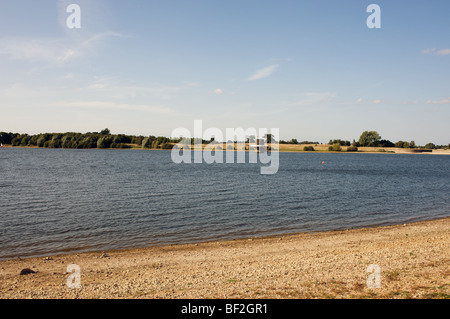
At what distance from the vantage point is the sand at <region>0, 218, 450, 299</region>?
10.9m

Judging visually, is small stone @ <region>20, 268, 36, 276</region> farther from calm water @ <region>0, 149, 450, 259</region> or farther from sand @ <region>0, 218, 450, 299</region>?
calm water @ <region>0, 149, 450, 259</region>

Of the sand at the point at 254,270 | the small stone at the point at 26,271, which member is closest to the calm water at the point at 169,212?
the sand at the point at 254,270

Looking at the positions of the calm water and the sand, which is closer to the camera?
the sand

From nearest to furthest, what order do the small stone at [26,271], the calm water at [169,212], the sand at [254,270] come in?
the sand at [254,270] < the small stone at [26,271] < the calm water at [169,212]

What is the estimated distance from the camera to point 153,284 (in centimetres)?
1209

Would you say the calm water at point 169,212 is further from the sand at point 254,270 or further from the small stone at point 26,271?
the small stone at point 26,271

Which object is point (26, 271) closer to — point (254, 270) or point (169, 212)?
point (254, 270)

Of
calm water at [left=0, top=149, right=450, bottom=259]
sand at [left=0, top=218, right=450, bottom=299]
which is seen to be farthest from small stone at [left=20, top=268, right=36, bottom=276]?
calm water at [left=0, top=149, right=450, bottom=259]

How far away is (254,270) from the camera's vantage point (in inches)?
541

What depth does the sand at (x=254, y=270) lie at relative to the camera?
1092 cm

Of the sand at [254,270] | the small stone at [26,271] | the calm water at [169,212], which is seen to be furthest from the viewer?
the calm water at [169,212]

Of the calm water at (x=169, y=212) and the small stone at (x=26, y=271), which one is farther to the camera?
the calm water at (x=169, y=212)

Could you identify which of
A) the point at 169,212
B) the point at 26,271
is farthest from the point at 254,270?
the point at 169,212

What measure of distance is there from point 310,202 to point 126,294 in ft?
91.1
